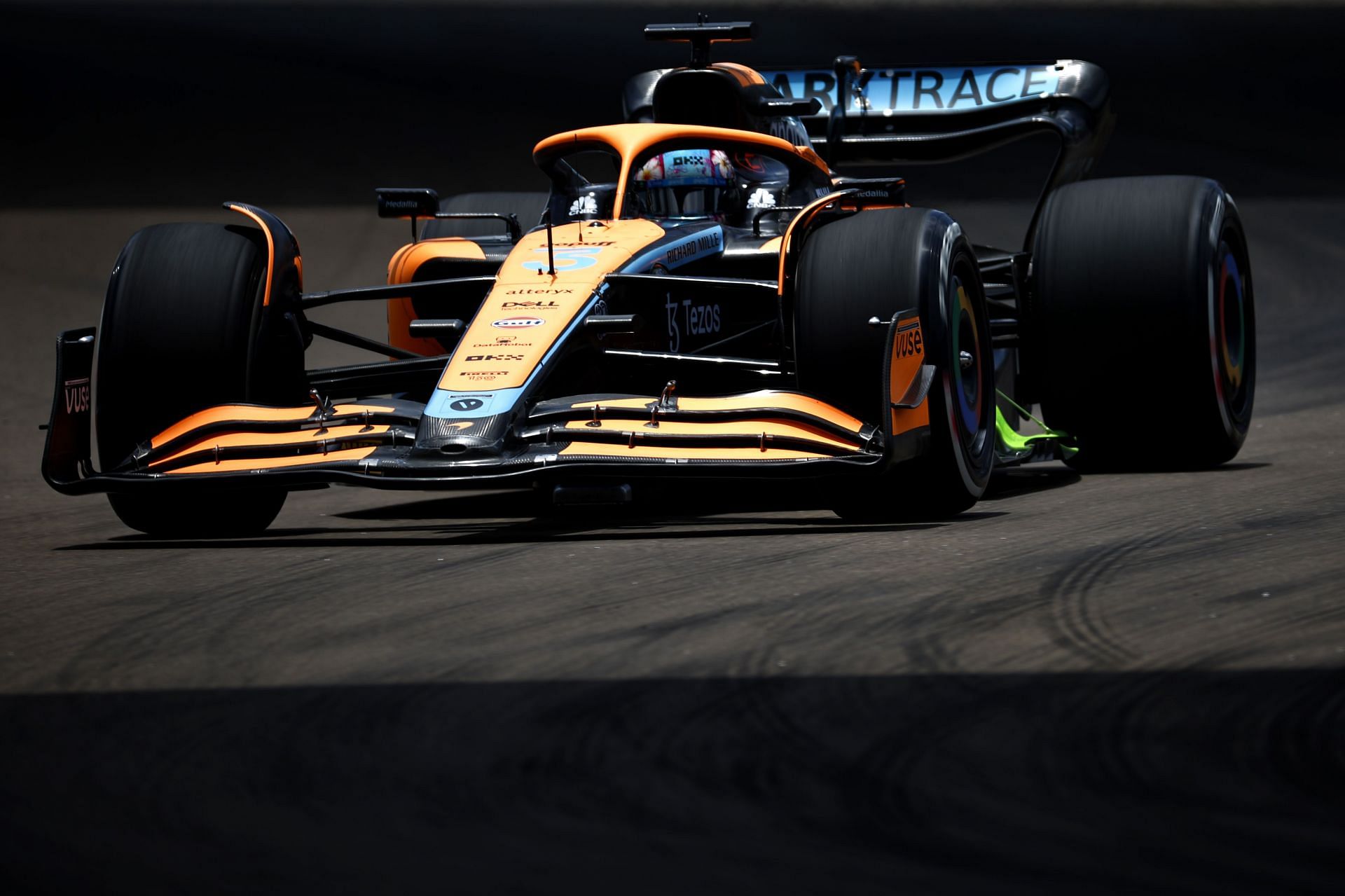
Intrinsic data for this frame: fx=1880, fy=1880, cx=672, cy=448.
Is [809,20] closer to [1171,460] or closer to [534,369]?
[1171,460]

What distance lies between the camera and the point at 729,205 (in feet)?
27.5

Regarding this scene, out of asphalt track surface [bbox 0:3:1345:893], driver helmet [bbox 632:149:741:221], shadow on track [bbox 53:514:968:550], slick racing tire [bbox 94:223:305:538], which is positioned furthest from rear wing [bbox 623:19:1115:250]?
asphalt track surface [bbox 0:3:1345:893]

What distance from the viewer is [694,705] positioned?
12.4 ft

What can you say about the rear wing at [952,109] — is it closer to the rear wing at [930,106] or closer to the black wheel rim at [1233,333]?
the rear wing at [930,106]

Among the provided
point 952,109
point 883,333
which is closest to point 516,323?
point 883,333

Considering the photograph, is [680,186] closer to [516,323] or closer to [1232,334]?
[516,323]

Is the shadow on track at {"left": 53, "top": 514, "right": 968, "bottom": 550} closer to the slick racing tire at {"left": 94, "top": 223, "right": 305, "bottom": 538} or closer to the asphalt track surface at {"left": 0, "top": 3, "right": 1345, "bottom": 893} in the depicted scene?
the asphalt track surface at {"left": 0, "top": 3, "right": 1345, "bottom": 893}

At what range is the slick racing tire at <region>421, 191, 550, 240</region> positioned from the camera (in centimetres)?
1087

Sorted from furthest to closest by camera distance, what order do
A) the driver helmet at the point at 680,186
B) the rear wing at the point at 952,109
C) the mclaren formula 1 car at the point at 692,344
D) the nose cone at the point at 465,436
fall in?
1. the rear wing at the point at 952,109
2. the driver helmet at the point at 680,186
3. the mclaren formula 1 car at the point at 692,344
4. the nose cone at the point at 465,436

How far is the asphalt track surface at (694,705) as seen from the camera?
2875 millimetres

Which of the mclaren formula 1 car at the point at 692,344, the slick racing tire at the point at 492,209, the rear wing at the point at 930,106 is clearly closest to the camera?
the mclaren formula 1 car at the point at 692,344

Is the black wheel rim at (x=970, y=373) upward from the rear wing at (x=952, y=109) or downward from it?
downward

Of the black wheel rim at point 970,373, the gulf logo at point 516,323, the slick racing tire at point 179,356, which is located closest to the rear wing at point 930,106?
the black wheel rim at point 970,373

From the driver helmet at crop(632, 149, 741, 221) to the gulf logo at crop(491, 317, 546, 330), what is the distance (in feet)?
5.16
